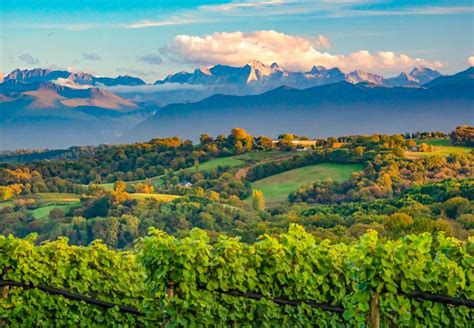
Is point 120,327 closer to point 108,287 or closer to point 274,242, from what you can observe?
point 108,287

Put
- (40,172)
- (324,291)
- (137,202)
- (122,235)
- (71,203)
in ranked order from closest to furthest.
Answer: (324,291) < (122,235) < (137,202) < (71,203) < (40,172)

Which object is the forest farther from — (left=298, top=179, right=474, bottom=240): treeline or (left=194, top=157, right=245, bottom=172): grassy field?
(left=194, top=157, right=245, bottom=172): grassy field

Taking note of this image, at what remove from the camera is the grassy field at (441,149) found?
108256 millimetres

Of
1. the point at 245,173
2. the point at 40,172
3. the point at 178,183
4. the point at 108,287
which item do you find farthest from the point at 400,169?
the point at 108,287

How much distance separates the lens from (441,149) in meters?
113

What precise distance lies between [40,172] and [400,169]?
57.3m

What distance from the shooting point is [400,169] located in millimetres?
101375

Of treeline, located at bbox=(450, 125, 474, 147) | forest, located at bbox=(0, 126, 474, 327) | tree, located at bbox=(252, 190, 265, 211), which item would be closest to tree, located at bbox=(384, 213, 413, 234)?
forest, located at bbox=(0, 126, 474, 327)

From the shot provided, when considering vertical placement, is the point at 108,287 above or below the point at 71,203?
above

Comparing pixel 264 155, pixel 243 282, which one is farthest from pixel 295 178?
pixel 243 282

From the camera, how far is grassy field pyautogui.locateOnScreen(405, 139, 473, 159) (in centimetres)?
10826

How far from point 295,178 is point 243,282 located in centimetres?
10589

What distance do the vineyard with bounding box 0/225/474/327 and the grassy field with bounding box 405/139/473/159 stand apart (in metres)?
98.3

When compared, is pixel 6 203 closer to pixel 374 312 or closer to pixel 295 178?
pixel 295 178
